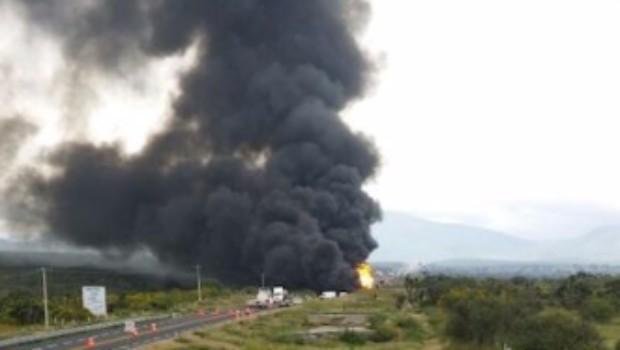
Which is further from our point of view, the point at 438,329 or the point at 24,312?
the point at 24,312

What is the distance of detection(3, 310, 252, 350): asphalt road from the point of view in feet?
179

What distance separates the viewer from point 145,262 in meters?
188

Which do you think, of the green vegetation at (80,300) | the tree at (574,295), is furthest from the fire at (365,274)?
the tree at (574,295)

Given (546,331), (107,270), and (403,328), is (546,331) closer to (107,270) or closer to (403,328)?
(403,328)

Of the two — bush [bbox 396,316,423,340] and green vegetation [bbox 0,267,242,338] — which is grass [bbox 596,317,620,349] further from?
green vegetation [bbox 0,267,242,338]

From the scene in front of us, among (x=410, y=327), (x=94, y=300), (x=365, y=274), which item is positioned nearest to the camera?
(x=410, y=327)

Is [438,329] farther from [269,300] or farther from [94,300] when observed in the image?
[94,300]

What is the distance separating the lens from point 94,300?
3393 inches

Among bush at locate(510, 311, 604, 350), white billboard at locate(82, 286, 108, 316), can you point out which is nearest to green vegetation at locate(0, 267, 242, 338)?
white billboard at locate(82, 286, 108, 316)

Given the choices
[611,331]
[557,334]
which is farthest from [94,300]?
[557,334]

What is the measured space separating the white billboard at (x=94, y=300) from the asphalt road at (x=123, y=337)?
950 cm

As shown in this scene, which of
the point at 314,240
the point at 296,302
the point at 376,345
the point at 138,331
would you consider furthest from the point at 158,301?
the point at 376,345

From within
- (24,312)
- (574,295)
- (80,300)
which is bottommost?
(574,295)

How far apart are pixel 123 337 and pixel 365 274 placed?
78.0 m
